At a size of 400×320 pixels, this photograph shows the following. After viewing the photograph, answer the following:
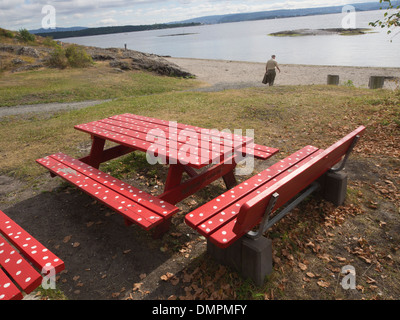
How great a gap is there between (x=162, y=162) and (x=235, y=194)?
1043 mm

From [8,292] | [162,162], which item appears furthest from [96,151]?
[8,292]

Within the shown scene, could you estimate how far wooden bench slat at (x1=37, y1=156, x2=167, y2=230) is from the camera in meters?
2.80

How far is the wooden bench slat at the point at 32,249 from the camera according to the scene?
2.24 m

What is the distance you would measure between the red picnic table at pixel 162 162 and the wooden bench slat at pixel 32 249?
75 cm

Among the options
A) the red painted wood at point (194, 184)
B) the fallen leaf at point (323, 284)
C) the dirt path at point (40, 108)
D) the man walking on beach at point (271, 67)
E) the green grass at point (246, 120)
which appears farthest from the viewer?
the man walking on beach at point (271, 67)

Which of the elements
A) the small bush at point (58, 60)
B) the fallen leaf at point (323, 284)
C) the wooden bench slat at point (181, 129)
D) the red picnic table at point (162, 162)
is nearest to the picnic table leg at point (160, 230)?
the red picnic table at point (162, 162)

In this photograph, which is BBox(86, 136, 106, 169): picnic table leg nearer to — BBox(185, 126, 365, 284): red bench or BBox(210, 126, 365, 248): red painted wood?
BBox(185, 126, 365, 284): red bench

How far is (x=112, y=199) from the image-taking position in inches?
126

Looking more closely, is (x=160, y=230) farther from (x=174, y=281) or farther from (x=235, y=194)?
(x=235, y=194)

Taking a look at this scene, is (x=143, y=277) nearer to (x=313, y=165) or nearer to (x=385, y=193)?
(x=313, y=165)

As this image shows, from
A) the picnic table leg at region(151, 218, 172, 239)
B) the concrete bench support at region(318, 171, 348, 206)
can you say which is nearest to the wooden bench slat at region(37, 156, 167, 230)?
the picnic table leg at region(151, 218, 172, 239)

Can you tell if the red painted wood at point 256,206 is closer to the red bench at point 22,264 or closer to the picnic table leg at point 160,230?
the picnic table leg at point 160,230

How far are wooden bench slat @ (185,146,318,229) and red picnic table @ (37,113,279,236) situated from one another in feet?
0.92

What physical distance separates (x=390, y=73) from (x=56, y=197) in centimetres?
2417
